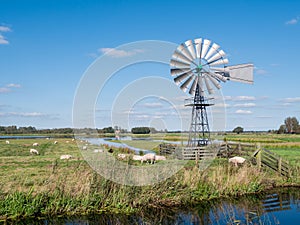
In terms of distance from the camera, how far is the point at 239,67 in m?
21.3

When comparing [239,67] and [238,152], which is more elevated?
[239,67]

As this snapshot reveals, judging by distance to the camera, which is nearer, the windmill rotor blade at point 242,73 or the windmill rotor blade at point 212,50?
the windmill rotor blade at point 212,50

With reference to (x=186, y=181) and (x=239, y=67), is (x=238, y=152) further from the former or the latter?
(x=186, y=181)

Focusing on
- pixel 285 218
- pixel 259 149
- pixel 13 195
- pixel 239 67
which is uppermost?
pixel 239 67

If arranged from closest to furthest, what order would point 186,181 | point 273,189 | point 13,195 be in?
point 13,195 → point 186,181 → point 273,189

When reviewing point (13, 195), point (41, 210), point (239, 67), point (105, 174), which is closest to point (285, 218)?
point (105, 174)

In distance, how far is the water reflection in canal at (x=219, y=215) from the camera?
28.4ft

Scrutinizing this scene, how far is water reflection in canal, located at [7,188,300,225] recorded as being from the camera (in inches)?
340

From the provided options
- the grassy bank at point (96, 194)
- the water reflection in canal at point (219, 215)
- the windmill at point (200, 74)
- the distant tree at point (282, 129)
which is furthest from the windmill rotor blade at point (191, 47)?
the distant tree at point (282, 129)

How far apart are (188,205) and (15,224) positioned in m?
5.45

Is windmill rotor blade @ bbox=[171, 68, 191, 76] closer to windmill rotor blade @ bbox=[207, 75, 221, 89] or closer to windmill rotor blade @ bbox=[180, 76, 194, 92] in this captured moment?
windmill rotor blade @ bbox=[180, 76, 194, 92]

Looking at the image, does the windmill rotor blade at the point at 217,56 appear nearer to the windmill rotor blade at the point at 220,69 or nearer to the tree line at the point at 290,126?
the windmill rotor blade at the point at 220,69

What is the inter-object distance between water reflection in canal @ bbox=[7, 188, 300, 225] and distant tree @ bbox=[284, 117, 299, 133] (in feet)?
354

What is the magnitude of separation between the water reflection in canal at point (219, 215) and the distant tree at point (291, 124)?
108m
